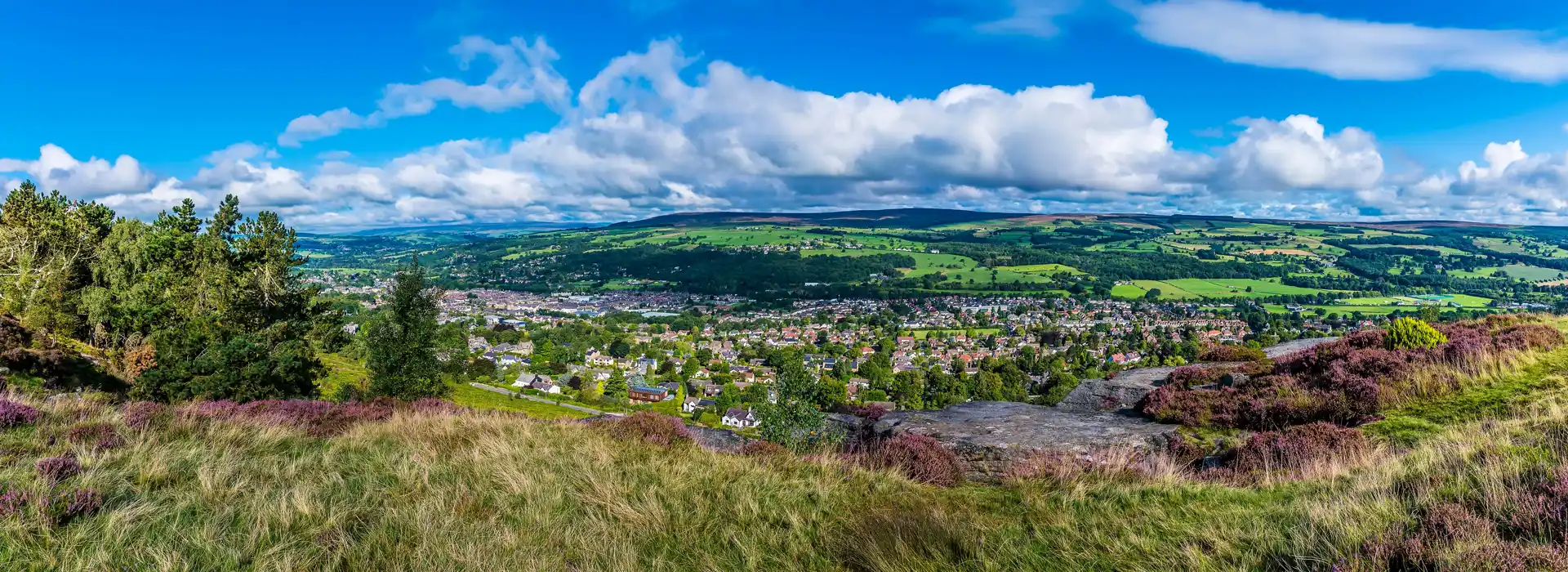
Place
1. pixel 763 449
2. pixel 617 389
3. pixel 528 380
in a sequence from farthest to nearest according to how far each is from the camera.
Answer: pixel 528 380
pixel 617 389
pixel 763 449

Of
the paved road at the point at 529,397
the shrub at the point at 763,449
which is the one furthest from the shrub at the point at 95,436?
the paved road at the point at 529,397

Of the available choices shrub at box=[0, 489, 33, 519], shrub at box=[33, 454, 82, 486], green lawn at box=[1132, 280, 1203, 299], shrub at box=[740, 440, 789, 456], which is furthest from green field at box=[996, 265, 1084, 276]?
shrub at box=[0, 489, 33, 519]

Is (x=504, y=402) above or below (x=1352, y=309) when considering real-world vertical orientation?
below

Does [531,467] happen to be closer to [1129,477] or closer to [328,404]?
[1129,477]

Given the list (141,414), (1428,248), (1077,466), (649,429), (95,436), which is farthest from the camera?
(1428,248)

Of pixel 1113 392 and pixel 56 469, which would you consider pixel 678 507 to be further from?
pixel 1113 392

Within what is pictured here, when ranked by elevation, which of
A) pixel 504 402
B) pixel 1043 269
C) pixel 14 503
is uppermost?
pixel 14 503

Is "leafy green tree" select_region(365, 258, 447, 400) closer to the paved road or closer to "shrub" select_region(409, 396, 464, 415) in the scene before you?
"shrub" select_region(409, 396, 464, 415)

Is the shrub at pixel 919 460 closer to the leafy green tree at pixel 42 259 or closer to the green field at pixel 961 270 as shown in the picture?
the leafy green tree at pixel 42 259

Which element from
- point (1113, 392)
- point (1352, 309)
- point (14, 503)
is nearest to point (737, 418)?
point (1113, 392)
